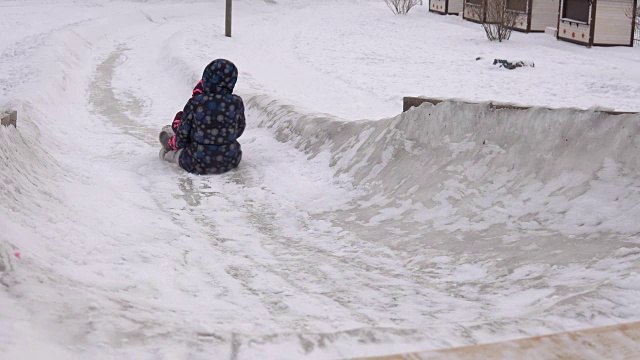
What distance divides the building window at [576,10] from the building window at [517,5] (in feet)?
9.56

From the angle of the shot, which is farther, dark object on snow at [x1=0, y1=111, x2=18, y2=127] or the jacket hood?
the jacket hood

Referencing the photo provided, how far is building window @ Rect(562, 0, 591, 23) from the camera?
23203 mm

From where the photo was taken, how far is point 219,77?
23.1ft

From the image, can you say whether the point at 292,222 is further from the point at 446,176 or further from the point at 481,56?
the point at 481,56

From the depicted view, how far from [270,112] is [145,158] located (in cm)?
198

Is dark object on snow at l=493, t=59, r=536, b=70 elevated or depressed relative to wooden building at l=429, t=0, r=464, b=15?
depressed

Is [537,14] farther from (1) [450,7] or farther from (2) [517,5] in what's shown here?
(1) [450,7]

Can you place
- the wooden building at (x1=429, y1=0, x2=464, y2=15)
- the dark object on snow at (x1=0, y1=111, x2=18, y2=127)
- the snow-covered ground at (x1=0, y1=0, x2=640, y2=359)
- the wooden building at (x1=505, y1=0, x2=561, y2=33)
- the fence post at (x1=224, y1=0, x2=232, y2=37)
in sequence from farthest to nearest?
the wooden building at (x1=429, y1=0, x2=464, y2=15)
the wooden building at (x1=505, y1=0, x2=561, y2=33)
the fence post at (x1=224, y1=0, x2=232, y2=37)
the dark object on snow at (x1=0, y1=111, x2=18, y2=127)
the snow-covered ground at (x1=0, y1=0, x2=640, y2=359)

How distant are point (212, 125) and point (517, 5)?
2295 cm

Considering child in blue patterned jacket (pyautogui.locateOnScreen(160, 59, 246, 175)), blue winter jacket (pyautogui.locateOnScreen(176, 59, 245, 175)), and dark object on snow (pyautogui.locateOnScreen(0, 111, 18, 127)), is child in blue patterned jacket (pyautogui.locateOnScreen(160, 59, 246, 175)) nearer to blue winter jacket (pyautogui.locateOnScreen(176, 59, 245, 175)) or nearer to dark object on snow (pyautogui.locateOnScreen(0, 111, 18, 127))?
blue winter jacket (pyautogui.locateOnScreen(176, 59, 245, 175))

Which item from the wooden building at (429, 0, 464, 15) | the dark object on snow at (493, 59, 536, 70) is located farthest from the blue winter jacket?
the wooden building at (429, 0, 464, 15)

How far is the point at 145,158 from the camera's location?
7699 millimetres

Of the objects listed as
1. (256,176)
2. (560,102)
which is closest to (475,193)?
(256,176)

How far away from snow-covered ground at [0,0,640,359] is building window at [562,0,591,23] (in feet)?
54.4
